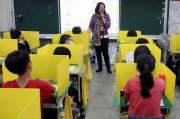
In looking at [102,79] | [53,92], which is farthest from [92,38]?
[53,92]

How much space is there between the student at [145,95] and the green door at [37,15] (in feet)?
15.4

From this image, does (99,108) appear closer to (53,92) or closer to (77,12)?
(53,92)

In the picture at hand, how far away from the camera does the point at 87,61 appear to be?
14.7 ft

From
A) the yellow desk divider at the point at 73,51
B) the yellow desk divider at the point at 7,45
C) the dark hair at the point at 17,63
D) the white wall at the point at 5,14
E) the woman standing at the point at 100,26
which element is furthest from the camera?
the white wall at the point at 5,14

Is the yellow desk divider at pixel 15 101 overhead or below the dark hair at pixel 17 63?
below

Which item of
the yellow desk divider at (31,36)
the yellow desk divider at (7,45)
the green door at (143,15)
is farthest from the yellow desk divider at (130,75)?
the green door at (143,15)

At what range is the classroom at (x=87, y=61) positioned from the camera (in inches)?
89.7

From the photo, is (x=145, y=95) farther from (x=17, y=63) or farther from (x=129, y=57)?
(x=129, y=57)

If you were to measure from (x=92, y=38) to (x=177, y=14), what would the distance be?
2077mm

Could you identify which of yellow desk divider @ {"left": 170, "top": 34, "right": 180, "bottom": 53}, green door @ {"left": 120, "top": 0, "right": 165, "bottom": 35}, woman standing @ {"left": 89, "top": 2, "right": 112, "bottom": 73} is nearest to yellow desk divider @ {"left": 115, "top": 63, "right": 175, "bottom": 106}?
yellow desk divider @ {"left": 170, "top": 34, "right": 180, "bottom": 53}

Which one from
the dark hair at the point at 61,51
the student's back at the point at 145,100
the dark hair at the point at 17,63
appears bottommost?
the student's back at the point at 145,100

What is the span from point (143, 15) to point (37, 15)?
2.45m

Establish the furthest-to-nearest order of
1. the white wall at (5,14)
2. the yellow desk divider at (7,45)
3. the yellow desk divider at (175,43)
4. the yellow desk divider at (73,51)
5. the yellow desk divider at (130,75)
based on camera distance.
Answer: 1. the white wall at (5,14)
2. the yellow desk divider at (175,43)
3. the yellow desk divider at (7,45)
4. the yellow desk divider at (73,51)
5. the yellow desk divider at (130,75)

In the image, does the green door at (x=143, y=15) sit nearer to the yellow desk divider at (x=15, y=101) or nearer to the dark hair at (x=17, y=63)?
the dark hair at (x=17, y=63)
